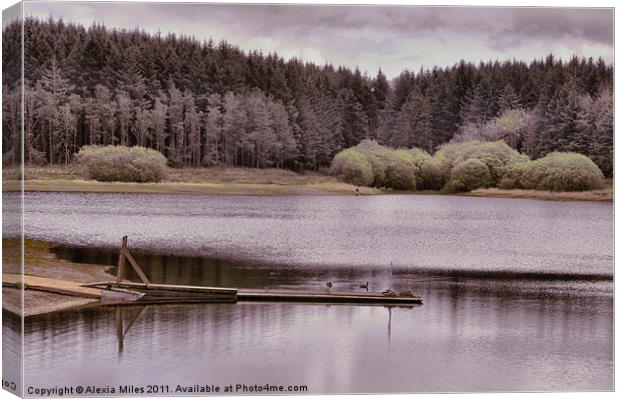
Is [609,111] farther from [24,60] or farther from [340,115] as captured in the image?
[24,60]

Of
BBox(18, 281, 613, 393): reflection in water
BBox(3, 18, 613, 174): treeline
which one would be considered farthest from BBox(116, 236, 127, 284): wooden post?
BBox(3, 18, 613, 174): treeline

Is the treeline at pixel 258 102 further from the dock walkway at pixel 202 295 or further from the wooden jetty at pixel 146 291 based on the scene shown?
the dock walkway at pixel 202 295

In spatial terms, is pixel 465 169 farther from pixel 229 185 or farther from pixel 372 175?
pixel 229 185

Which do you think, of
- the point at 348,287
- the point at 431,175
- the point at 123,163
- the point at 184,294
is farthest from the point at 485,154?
the point at 123,163

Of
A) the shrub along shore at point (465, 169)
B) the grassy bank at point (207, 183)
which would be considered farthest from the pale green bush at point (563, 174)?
the grassy bank at point (207, 183)

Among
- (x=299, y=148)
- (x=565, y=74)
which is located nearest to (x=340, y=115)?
(x=299, y=148)

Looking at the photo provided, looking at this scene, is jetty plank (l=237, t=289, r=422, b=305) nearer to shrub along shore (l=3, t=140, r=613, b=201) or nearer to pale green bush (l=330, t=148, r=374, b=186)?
shrub along shore (l=3, t=140, r=613, b=201)
